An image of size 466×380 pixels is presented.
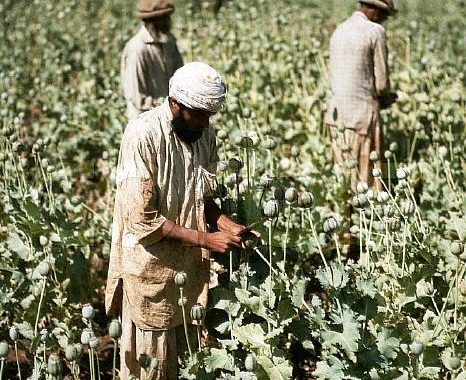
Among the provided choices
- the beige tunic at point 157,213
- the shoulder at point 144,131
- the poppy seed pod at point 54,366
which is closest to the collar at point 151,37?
the beige tunic at point 157,213

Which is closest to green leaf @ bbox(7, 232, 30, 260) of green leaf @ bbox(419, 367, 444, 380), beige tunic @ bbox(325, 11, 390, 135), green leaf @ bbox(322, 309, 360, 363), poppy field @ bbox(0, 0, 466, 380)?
poppy field @ bbox(0, 0, 466, 380)

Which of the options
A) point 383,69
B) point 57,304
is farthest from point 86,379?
point 383,69

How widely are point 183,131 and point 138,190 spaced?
25 cm

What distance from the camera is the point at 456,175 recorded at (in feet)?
14.4

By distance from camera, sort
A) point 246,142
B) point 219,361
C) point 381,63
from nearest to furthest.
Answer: point 219,361 → point 246,142 → point 381,63

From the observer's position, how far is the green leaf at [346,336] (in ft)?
7.75

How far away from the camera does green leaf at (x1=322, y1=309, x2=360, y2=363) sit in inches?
93.0

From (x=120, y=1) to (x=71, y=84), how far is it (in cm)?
408

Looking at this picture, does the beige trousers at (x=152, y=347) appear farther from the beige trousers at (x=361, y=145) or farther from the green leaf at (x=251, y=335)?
the beige trousers at (x=361, y=145)

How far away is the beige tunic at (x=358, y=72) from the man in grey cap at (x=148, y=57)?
1026 mm

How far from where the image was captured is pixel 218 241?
2.43 m

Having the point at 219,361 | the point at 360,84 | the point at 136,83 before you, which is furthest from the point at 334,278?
the point at 136,83

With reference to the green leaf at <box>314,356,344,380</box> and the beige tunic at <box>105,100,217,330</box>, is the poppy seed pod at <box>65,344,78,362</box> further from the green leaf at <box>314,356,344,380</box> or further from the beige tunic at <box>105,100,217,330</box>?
the green leaf at <box>314,356,344,380</box>

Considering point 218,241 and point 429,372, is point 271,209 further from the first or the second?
point 429,372
